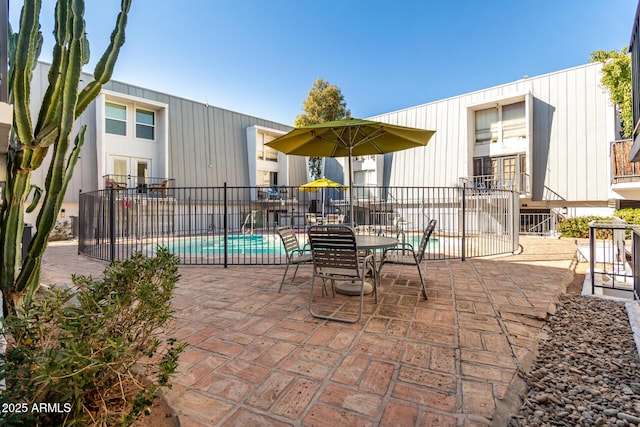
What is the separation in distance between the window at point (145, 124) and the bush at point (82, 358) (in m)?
15.5

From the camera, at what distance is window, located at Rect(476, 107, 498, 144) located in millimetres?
14953

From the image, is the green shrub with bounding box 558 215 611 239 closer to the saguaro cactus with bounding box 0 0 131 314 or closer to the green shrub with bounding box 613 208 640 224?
the green shrub with bounding box 613 208 640 224

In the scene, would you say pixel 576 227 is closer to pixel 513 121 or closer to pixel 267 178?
pixel 513 121

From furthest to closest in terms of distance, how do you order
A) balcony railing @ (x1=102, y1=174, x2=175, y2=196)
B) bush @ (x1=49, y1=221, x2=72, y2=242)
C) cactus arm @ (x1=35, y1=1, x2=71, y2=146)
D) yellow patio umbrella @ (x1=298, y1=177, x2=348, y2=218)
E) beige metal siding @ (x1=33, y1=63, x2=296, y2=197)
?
1. beige metal siding @ (x1=33, y1=63, x2=296, y2=197)
2. balcony railing @ (x1=102, y1=174, x2=175, y2=196)
3. bush @ (x1=49, y1=221, x2=72, y2=242)
4. yellow patio umbrella @ (x1=298, y1=177, x2=348, y2=218)
5. cactus arm @ (x1=35, y1=1, x2=71, y2=146)

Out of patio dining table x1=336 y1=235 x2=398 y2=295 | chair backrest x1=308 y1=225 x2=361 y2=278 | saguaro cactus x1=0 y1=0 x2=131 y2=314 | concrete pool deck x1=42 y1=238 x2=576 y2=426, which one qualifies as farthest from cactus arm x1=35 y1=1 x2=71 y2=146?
patio dining table x1=336 y1=235 x2=398 y2=295

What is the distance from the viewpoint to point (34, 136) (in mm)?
2004

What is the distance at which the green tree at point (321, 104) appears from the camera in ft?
60.4

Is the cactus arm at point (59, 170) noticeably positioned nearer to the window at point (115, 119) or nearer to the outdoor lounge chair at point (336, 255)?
the outdoor lounge chair at point (336, 255)

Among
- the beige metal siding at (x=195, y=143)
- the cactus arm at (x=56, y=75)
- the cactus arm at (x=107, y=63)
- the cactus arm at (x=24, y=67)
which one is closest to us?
the cactus arm at (x=24, y=67)

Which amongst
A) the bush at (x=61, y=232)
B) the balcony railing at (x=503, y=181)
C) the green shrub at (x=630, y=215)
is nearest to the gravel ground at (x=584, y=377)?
the green shrub at (x=630, y=215)

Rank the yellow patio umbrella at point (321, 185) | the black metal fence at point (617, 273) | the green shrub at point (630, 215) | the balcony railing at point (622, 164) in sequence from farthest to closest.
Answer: the green shrub at point (630, 215) < the balcony railing at point (622, 164) < the yellow patio umbrella at point (321, 185) < the black metal fence at point (617, 273)

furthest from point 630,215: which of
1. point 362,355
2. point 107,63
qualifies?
point 107,63

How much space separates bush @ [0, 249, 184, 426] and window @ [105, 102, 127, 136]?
1494 cm

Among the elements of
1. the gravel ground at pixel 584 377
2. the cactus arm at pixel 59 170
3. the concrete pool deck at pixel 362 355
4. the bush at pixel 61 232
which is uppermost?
the cactus arm at pixel 59 170
